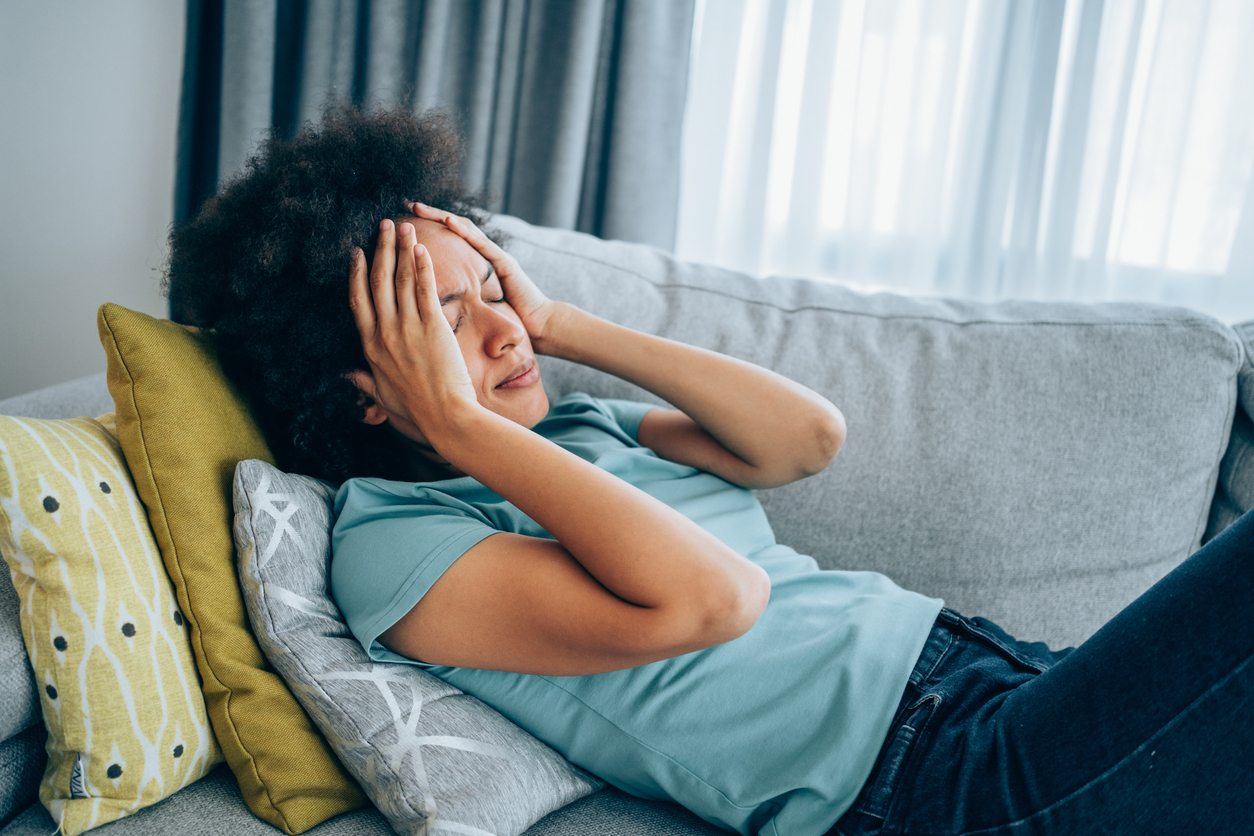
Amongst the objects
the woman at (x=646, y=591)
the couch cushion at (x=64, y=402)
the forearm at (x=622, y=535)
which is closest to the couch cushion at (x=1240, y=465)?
the woman at (x=646, y=591)

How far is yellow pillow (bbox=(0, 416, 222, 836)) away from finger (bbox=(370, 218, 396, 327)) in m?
0.35

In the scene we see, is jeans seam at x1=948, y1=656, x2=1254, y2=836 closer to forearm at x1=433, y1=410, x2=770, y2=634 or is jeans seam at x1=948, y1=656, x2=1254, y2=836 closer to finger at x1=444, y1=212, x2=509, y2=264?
forearm at x1=433, y1=410, x2=770, y2=634

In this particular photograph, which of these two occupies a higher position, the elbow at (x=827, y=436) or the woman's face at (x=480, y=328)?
the woman's face at (x=480, y=328)

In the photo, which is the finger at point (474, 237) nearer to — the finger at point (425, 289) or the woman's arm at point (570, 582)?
the finger at point (425, 289)

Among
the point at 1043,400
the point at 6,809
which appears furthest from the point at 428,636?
the point at 1043,400

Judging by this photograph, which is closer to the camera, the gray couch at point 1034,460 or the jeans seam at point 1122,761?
the jeans seam at point 1122,761

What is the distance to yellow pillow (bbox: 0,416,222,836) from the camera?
2.27 feet

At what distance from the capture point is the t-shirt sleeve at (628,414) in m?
1.18

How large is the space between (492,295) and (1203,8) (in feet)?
5.68

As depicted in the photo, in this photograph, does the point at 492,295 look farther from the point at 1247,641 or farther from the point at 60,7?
the point at 60,7

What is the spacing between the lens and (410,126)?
1.09 metres

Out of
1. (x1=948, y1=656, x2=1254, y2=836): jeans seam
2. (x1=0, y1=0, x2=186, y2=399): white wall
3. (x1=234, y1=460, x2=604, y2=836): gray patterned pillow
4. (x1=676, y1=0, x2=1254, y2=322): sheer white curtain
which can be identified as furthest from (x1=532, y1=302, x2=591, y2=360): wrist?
(x1=0, y1=0, x2=186, y2=399): white wall

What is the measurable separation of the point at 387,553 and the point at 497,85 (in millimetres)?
1596

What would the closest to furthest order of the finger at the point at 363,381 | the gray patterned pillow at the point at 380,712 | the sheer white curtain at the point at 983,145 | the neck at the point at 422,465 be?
the gray patterned pillow at the point at 380,712, the finger at the point at 363,381, the neck at the point at 422,465, the sheer white curtain at the point at 983,145
